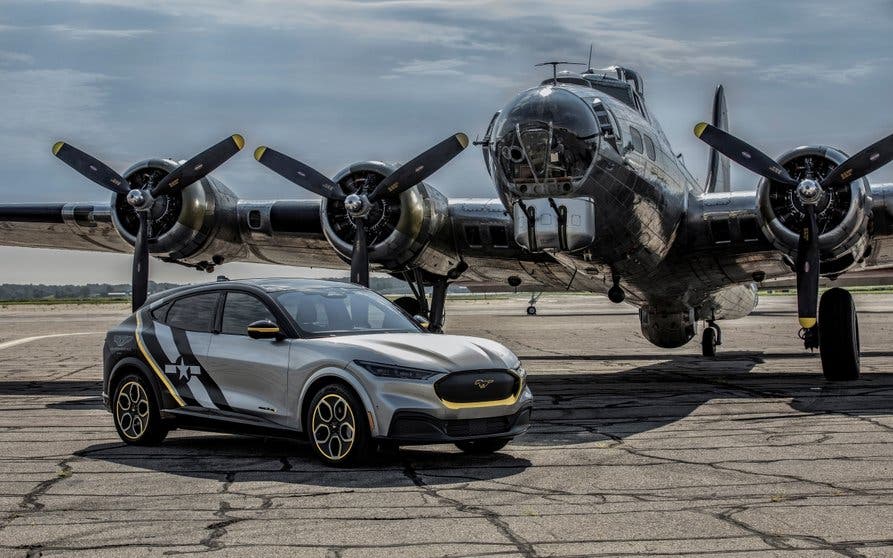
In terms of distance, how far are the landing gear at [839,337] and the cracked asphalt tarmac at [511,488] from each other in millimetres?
2242

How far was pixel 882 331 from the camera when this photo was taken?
36531mm

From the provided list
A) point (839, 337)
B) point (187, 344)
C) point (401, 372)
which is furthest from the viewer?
point (839, 337)

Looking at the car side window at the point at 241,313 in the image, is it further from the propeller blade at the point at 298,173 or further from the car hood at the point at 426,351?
the propeller blade at the point at 298,173

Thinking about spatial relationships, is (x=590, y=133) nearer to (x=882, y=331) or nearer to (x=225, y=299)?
(x=225, y=299)

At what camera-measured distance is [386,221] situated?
59.0 ft

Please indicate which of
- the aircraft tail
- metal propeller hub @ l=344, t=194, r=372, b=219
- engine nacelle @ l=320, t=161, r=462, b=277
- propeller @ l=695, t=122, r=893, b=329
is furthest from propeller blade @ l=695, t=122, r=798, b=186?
the aircraft tail

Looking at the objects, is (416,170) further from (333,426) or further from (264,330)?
(333,426)

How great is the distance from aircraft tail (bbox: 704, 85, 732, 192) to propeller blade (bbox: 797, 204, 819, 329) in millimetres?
7613

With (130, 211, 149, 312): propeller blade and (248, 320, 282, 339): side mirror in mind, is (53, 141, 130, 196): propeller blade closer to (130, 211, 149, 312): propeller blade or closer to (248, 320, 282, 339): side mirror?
(130, 211, 149, 312): propeller blade

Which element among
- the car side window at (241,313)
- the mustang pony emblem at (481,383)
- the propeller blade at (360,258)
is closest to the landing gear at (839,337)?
the propeller blade at (360,258)

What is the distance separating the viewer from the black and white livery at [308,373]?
834 cm

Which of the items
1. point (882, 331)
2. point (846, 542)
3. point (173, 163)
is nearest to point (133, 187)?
point (173, 163)

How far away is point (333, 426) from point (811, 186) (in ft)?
29.5

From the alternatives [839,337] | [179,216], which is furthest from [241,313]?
[839,337]
